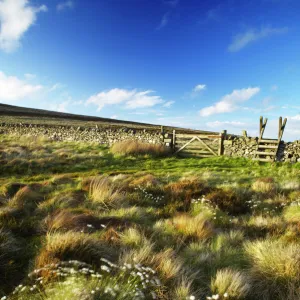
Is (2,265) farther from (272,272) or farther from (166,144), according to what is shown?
(166,144)

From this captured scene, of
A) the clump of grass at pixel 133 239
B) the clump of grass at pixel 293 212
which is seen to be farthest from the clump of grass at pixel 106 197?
the clump of grass at pixel 293 212

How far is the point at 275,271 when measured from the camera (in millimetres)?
→ 3531

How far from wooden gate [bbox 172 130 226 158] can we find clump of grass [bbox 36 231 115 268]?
14.6 m

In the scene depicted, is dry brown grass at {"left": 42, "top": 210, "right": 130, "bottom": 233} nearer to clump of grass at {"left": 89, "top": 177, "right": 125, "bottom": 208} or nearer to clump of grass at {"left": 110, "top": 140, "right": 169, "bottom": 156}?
clump of grass at {"left": 89, "top": 177, "right": 125, "bottom": 208}

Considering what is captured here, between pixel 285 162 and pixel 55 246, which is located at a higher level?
pixel 285 162

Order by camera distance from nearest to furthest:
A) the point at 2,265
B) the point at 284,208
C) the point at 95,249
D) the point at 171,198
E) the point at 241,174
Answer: the point at 2,265, the point at 95,249, the point at 284,208, the point at 171,198, the point at 241,174

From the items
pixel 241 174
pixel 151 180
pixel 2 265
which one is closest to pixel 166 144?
pixel 241 174

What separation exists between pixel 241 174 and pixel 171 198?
5.91 metres

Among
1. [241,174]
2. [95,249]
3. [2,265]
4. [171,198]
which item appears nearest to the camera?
[2,265]

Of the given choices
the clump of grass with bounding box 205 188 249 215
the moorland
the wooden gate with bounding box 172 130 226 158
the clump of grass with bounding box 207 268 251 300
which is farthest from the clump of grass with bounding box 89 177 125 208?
the wooden gate with bounding box 172 130 226 158

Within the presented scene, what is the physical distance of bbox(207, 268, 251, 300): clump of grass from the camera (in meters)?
3.07

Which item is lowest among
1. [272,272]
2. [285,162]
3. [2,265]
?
[2,265]

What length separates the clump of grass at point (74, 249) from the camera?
3.59 meters

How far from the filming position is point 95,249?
12.7ft
